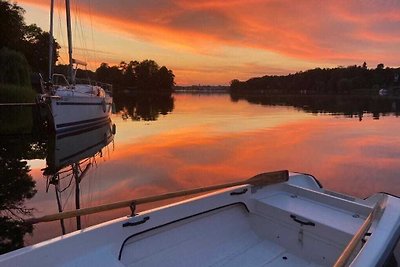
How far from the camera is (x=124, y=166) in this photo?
42.1 ft

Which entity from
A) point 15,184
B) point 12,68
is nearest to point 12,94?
point 12,68

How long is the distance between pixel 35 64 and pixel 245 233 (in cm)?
6587

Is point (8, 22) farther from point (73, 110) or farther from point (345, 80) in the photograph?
point (345, 80)

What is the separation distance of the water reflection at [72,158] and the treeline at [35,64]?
25.5ft

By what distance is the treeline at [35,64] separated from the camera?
1059 inches

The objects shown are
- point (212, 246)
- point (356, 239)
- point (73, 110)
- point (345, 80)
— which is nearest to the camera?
point (356, 239)

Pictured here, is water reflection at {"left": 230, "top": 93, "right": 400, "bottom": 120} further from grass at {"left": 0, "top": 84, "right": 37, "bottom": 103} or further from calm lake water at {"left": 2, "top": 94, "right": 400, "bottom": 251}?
grass at {"left": 0, "top": 84, "right": 37, "bottom": 103}

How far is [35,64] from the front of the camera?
62.9 m

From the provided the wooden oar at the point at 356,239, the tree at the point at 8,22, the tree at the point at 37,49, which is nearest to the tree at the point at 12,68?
the tree at the point at 8,22

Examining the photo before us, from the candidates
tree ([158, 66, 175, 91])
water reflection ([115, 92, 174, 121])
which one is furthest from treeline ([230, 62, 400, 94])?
water reflection ([115, 92, 174, 121])

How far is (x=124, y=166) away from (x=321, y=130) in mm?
15925

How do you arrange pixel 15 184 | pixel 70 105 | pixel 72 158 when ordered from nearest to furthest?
1. pixel 15 184
2. pixel 72 158
3. pixel 70 105

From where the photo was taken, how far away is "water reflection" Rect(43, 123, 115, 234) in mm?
10078

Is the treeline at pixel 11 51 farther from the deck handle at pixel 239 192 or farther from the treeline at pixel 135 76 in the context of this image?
the treeline at pixel 135 76
